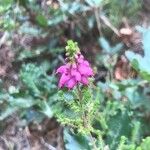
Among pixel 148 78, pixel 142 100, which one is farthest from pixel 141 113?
pixel 148 78

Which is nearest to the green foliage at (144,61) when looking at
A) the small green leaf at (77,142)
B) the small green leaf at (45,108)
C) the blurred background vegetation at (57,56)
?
the blurred background vegetation at (57,56)

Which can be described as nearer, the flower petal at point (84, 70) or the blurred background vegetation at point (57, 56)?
the flower petal at point (84, 70)

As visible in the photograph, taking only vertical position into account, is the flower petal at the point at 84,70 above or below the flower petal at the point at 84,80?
above

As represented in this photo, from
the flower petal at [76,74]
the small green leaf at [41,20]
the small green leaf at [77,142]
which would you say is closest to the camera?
the flower petal at [76,74]

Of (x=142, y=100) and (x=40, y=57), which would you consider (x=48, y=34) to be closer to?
(x=40, y=57)

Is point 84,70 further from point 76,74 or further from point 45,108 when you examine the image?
point 45,108

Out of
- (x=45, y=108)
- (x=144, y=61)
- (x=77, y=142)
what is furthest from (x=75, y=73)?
(x=45, y=108)

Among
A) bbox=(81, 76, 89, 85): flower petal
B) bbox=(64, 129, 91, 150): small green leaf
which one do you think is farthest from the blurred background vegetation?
bbox=(81, 76, 89, 85): flower petal

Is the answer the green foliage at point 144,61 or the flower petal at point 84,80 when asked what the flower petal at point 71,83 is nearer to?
the flower petal at point 84,80

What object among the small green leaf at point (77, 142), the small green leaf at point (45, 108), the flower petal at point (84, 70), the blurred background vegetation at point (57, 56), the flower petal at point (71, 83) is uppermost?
the blurred background vegetation at point (57, 56)
